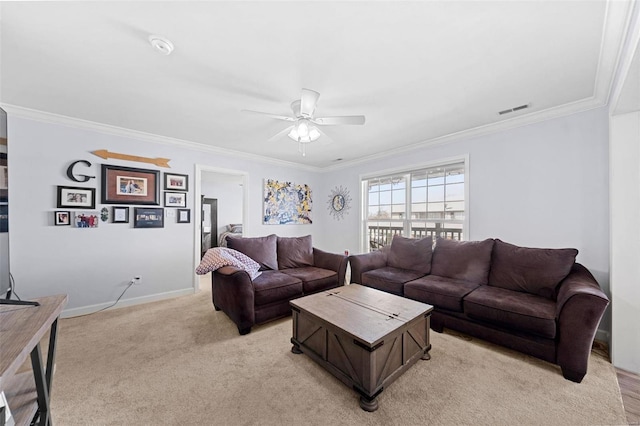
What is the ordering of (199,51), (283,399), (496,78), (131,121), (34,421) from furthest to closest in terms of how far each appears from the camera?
(131,121) → (496,78) → (199,51) → (283,399) → (34,421)

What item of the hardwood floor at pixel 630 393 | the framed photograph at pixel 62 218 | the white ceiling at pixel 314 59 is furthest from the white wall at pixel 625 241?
the framed photograph at pixel 62 218

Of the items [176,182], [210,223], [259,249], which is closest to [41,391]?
[259,249]

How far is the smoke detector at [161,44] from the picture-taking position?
165 cm

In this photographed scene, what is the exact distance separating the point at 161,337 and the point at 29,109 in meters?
2.88

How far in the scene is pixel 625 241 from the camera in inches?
82.2

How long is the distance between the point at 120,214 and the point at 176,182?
83cm

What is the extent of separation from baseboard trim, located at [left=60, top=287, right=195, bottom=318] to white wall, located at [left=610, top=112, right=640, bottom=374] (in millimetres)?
4886

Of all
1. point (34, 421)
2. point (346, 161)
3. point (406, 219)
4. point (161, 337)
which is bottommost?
point (161, 337)

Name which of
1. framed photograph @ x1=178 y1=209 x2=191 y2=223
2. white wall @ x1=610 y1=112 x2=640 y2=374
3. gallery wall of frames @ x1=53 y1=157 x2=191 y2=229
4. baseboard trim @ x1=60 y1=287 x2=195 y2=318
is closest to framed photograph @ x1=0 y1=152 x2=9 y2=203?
gallery wall of frames @ x1=53 y1=157 x2=191 y2=229

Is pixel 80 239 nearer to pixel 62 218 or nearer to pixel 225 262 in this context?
pixel 62 218

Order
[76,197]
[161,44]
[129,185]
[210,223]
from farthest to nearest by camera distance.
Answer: [210,223]
[129,185]
[76,197]
[161,44]

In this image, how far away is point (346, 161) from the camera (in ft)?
16.7

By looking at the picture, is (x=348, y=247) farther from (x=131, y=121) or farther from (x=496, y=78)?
(x=131, y=121)

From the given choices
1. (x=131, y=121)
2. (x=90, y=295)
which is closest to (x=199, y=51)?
(x=131, y=121)
